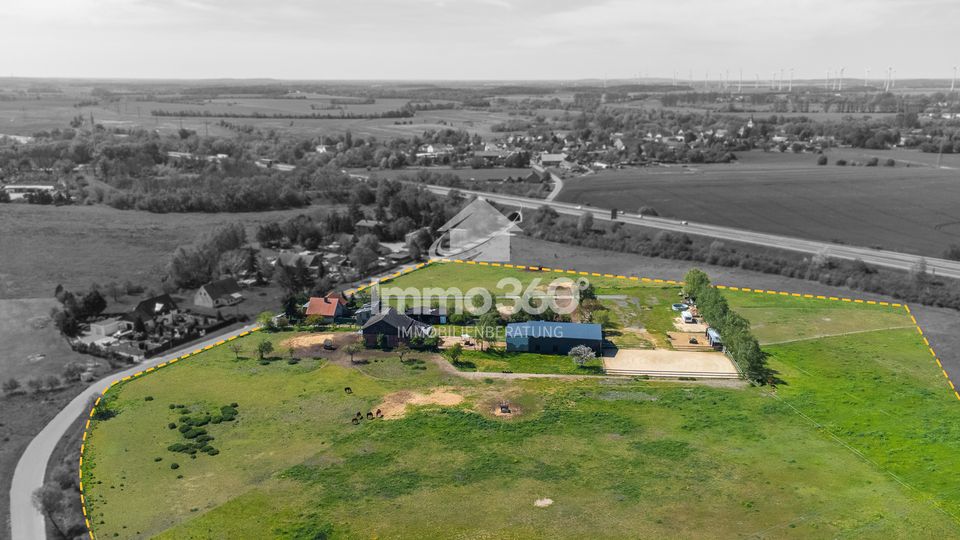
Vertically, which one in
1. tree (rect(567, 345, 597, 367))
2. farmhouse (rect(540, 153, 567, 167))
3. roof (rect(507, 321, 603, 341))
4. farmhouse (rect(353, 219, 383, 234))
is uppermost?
farmhouse (rect(540, 153, 567, 167))

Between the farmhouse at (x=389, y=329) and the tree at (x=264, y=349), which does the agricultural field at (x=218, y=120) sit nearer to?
the farmhouse at (x=389, y=329)

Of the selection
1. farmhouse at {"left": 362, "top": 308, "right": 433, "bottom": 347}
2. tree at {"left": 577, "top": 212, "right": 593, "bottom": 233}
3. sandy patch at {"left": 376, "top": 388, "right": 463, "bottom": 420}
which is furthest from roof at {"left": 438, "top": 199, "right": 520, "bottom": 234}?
sandy patch at {"left": 376, "top": 388, "right": 463, "bottom": 420}

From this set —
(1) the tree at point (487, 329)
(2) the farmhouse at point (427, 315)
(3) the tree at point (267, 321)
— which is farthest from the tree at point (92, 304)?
(1) the tree at point (487, 329)

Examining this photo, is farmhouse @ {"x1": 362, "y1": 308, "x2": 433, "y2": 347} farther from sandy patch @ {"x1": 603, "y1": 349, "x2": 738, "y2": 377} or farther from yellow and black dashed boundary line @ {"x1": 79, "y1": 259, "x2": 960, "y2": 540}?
sandy patch @ {"x1": 603, "y1": 349, "x2": 738, "y2": 377}

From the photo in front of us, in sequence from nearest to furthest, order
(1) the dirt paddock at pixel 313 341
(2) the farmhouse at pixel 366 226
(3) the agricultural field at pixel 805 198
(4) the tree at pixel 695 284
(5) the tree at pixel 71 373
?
(5) the tree at pixel 71 373
(1) the dirt paddock at pixel 313 341
(4) the tree at pixel 695 284
(2) the farmhouse at pixel 366 226
(3) the agricultural field at pixel 805 198

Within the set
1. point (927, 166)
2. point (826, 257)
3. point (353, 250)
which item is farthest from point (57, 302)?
point (927, 166)
